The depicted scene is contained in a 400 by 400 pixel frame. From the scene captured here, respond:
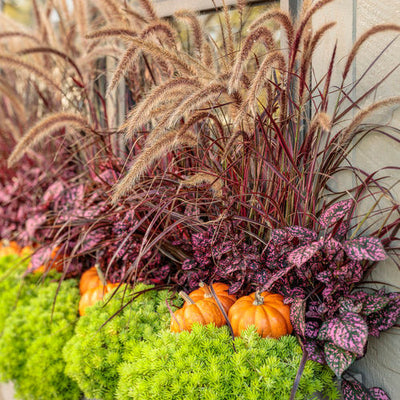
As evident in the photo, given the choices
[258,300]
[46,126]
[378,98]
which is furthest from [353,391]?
[46,126]

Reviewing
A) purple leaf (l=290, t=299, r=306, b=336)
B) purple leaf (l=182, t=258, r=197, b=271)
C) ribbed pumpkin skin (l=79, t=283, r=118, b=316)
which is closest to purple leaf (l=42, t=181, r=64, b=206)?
ribbed pumpkin skin (l=79, t=283, r=118, b=316)

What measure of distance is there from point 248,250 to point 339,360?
431 millimetres

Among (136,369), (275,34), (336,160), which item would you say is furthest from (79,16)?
(136,369)

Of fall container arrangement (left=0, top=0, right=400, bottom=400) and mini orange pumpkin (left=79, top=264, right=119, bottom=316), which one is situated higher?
fall container arrangement (left=0, top=0, right=400, bottom=400)

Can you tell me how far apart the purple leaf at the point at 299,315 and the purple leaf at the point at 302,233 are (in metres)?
0.18

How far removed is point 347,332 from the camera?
40.9 inches

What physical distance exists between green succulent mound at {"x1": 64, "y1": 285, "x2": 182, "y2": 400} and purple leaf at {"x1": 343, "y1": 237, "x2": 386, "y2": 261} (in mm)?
701

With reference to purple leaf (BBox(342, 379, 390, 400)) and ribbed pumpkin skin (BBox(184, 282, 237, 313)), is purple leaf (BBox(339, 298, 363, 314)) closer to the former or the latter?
purple leaf (BBox(342, 379, 390, 400))

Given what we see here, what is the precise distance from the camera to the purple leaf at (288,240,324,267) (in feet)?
3.39

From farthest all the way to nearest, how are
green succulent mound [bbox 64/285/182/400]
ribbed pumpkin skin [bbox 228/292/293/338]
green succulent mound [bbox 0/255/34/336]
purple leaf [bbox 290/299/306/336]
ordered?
green succulent mound [bbox 0/255/34/336] → green succulent mound [bbox 64/285/182/400] → ribbed pumpkin skin [bbox 228/292/293/338] → purple leaf [bbox 290/299/306/336]

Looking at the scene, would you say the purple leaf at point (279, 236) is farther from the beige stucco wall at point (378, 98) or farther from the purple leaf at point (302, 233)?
the beige stucco wall at point (378, 98)

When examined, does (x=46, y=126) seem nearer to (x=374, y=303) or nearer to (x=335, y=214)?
(x=335, y=214)

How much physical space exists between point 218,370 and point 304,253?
0.40 m

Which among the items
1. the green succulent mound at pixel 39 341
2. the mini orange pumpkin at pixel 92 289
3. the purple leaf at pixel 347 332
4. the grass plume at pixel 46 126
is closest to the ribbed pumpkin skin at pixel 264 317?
the purple leaf at pixel 347 332
